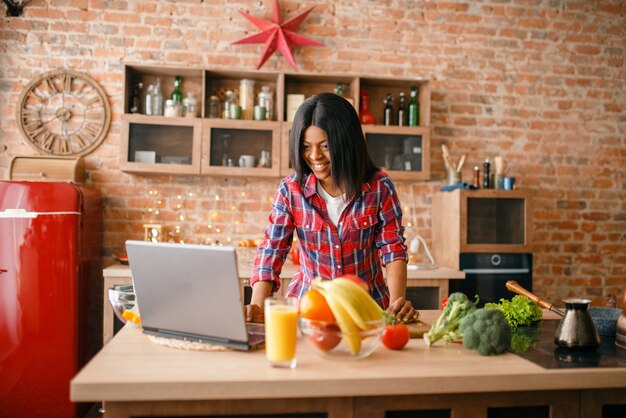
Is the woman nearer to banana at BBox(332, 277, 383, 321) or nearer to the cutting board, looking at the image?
the cutting board

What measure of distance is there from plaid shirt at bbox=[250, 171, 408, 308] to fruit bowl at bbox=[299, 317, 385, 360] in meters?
0.73

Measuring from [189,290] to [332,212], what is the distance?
0.89 m

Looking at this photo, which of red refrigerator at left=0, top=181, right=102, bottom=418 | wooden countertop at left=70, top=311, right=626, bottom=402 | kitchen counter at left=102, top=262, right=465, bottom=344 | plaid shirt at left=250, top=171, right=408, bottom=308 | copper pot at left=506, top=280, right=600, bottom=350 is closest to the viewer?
wooden countertop at left=70, top=311, right=626, bottom=402

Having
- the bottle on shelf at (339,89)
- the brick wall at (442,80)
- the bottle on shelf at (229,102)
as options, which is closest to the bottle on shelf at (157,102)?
the brick wall at (442,80)

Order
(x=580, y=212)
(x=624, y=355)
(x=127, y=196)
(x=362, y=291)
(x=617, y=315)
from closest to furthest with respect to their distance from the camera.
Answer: (x=362, y=291) < (x=624, y=355) < (x=617, y=315) < (x=127, y=196) < (x=580, y=212)

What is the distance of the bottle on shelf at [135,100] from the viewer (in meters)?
3.52

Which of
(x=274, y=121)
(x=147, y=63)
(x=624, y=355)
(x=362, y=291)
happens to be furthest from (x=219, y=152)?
(x=624, y=355)

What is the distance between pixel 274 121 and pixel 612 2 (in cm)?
294

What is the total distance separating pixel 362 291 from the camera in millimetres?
1197

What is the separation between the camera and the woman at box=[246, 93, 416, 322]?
71.0 inches

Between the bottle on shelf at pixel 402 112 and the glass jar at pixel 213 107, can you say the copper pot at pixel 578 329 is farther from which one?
the glass jar at pixel 213 107

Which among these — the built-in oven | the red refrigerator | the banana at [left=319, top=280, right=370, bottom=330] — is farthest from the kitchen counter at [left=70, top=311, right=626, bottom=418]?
the built-in oven

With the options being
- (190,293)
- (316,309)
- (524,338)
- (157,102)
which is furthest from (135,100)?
(524,338)

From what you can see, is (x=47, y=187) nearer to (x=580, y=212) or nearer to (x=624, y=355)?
(x=624, y=355)
